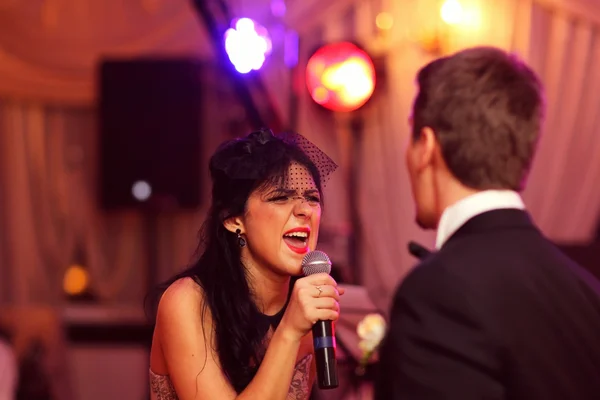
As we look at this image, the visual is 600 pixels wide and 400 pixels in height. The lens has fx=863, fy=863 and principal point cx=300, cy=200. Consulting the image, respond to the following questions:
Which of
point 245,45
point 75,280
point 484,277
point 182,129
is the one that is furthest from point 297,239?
point 75,280

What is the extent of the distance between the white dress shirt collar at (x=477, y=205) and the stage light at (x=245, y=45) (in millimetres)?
3206

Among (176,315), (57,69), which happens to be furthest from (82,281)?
(176,315)

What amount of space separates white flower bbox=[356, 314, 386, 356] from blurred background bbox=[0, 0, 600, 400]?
1537mm

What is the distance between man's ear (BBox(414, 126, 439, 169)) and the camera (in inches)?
61.9

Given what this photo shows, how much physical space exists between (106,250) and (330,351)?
13.9 feet

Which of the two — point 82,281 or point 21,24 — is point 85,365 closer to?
point 82,281

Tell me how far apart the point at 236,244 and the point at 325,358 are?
45 cm

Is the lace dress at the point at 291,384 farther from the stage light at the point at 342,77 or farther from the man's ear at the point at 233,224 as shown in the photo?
the stage light at the point at 342,77

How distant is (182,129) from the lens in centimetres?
522

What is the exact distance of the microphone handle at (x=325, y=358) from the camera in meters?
1.82

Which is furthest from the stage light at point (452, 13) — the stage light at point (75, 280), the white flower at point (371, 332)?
the stage light at point (75, 280)

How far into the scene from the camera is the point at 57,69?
5.69 m

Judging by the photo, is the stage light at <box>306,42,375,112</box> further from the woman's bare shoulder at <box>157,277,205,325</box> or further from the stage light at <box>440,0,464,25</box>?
the woman's bare shoulder at <box>157,277,205,325</box>

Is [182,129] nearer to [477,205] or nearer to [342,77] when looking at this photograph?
[342,77]
